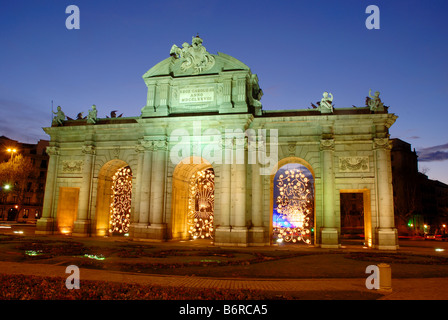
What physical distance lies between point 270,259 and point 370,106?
58.0ft

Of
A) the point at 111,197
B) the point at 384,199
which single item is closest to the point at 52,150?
the point at 111,197

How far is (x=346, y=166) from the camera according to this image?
96.8ft

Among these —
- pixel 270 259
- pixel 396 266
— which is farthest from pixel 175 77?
pixel 396 266

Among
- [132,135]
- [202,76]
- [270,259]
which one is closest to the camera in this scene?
[270,259]

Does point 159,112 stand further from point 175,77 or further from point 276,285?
point 276,285

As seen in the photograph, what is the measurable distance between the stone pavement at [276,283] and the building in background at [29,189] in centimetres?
6921

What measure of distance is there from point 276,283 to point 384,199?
1907 centimetres

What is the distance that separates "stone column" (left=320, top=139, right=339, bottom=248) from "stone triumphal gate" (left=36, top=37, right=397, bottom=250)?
81mm

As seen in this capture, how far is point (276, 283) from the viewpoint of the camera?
12.6 m

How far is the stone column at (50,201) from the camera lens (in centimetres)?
3369

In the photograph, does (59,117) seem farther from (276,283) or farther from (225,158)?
(276,283)

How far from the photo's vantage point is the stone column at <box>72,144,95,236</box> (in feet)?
108

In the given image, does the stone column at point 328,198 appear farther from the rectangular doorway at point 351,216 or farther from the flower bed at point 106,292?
the rectangular doorway at point 351,216

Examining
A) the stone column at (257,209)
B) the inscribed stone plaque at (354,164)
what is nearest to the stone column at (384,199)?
the inscribed stone plaque at (354,164)
